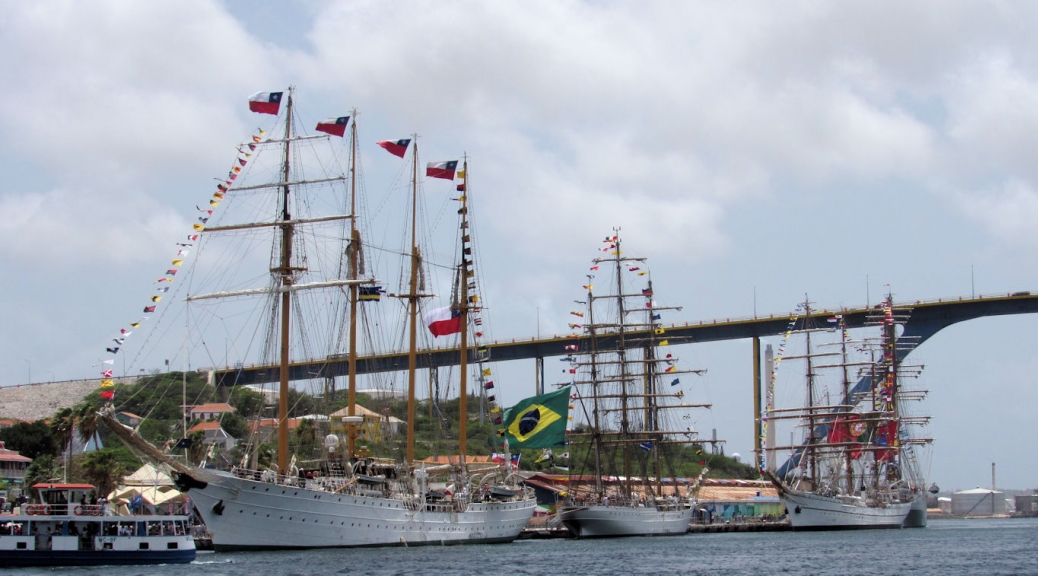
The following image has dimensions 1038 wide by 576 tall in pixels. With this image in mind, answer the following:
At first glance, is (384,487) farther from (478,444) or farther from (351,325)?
(478,444)

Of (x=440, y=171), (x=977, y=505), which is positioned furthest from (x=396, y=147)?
(x=977, y=505)

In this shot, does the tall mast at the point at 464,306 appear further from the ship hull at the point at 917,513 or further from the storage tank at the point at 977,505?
the storage tank at the point at 977,505

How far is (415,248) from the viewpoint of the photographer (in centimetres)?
7681

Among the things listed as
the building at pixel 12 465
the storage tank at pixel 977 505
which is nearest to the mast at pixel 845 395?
the building at pixel 12 465

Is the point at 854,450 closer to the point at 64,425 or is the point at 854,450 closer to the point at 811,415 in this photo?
the point at 811,415

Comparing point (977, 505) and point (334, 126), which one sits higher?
point (334, 126)

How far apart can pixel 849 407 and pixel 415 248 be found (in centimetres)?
4976

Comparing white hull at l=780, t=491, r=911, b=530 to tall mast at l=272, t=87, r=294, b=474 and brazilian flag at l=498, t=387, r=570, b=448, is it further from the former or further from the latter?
tall mast at l=272, t=87, r=294, b=474

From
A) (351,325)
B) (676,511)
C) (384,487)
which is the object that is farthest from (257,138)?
Result: (676,511)

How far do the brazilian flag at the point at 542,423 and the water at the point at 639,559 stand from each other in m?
9.63

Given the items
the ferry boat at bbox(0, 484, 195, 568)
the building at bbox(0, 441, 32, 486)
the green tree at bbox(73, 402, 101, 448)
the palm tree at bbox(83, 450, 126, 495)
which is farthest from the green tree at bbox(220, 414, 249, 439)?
the ferry boat at bbox(0, 484, 195, 568)

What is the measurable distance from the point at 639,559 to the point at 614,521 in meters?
25.0

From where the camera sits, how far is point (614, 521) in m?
85.6

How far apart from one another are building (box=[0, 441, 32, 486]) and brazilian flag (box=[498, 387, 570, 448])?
35302 mm
